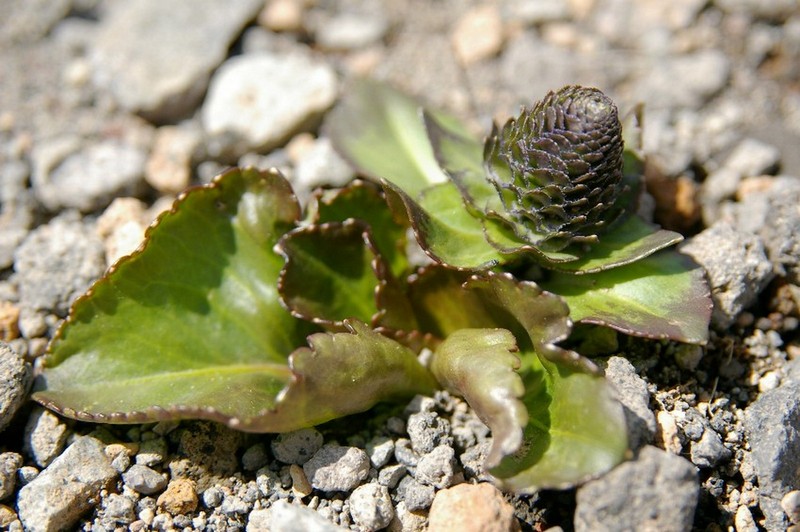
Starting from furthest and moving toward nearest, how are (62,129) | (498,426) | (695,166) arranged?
(62,129), (695,166), (498,426)

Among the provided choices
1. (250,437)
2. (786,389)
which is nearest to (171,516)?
(250,437)

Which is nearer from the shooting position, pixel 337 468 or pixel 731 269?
pixel 337 468

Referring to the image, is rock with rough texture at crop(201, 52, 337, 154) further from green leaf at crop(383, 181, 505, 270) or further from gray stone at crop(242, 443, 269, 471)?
gray stone at crop(242, 443, 269, 471)

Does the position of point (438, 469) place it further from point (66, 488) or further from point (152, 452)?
point (66, 488)

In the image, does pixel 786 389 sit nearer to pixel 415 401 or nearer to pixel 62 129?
pixel 415 401

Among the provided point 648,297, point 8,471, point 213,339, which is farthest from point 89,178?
point 648,297

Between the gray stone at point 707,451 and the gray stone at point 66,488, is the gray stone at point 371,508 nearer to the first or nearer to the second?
the gray stone at point 66,488
